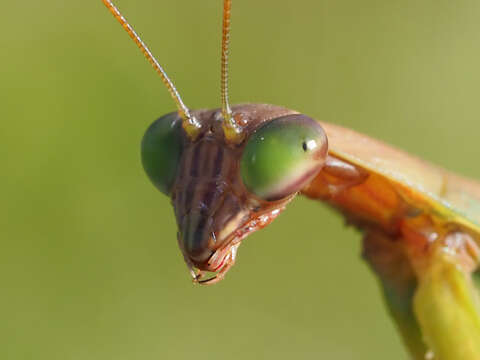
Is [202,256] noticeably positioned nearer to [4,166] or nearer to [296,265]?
[4,166]

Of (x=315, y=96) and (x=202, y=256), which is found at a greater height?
(x=202, y=256)

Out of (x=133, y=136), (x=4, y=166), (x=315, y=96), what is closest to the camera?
(x=4, y=166)

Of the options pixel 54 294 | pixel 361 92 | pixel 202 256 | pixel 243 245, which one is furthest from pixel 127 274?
pixel 202 256

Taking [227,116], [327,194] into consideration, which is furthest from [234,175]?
[327,194]

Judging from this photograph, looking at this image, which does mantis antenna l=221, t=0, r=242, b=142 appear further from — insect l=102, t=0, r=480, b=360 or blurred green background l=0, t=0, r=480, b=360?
blurred green background l=0, t=0, r=480, b=360

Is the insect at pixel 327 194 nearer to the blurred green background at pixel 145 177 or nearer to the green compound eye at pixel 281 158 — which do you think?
the green compound eye at pixel 281 158

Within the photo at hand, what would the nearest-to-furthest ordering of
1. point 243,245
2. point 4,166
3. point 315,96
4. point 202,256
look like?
point 202,256, point 4,166, point 243,245, point 315,96
